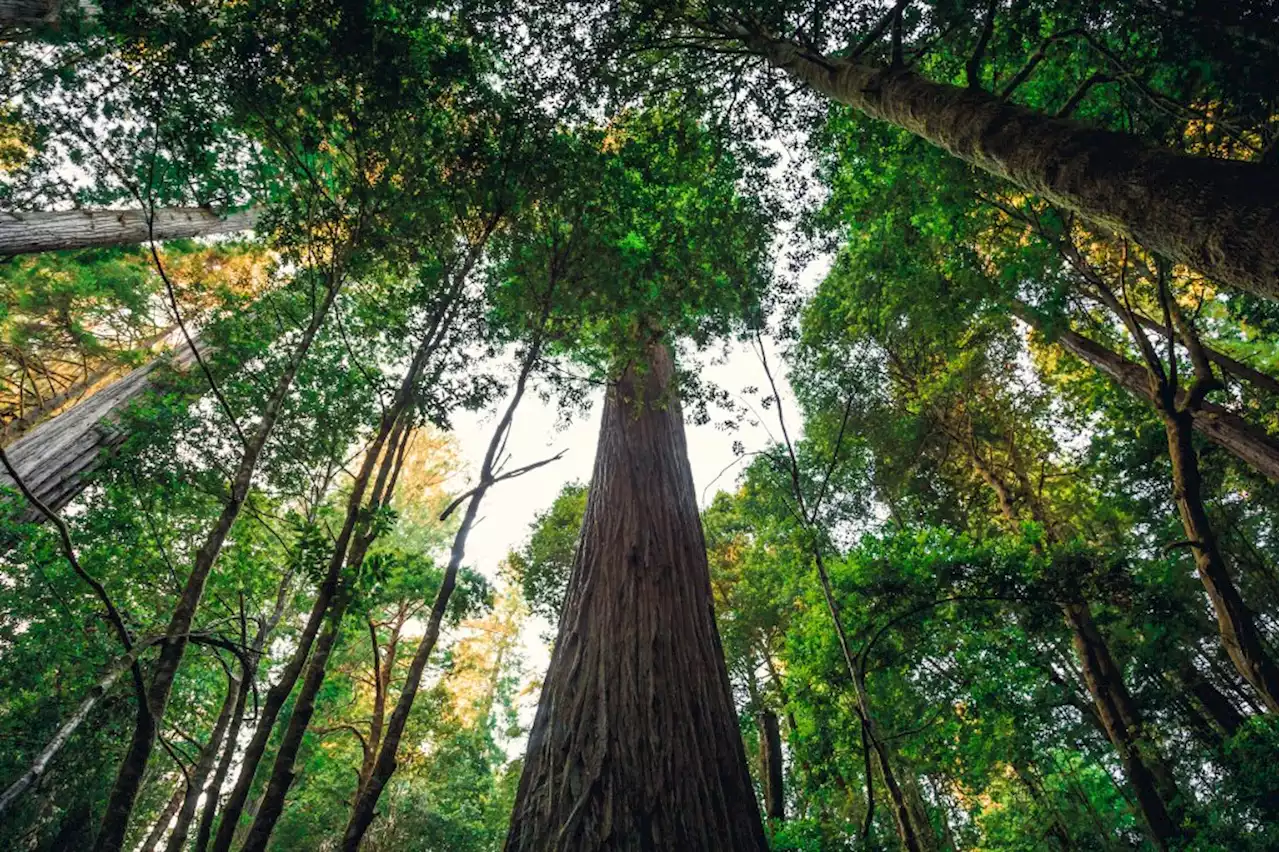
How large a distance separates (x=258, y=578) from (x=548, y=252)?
5.99 metres

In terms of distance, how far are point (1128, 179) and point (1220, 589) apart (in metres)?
4.54

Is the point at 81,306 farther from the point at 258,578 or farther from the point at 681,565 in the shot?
the point at 681,565

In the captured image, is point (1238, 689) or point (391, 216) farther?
point (1238, 689)

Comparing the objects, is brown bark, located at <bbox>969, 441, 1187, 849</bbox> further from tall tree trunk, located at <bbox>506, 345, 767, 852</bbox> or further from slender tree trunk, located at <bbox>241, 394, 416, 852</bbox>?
slender tree trunk, located at <bbox>241, 394, 416, 852</bbox>

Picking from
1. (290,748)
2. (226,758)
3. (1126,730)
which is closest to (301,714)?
(290,748)

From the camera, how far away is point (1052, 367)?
9.98 m

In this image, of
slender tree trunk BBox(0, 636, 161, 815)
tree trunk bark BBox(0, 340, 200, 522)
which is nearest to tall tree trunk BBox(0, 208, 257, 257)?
tree trunk bark BBox(0, 340, 200, 522)

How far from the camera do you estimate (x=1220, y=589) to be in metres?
4.17

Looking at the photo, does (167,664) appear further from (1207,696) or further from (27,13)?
(1207,696)

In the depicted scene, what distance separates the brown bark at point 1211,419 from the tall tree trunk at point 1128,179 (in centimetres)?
374

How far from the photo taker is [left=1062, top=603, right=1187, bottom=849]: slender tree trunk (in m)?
6.18

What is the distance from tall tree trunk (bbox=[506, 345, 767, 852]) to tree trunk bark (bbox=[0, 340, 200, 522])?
7870 millimetres

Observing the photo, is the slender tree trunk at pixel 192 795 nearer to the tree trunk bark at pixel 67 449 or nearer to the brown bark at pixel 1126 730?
the tree trunk bark at pixel 67 449

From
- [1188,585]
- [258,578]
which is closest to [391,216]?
[258,578]
